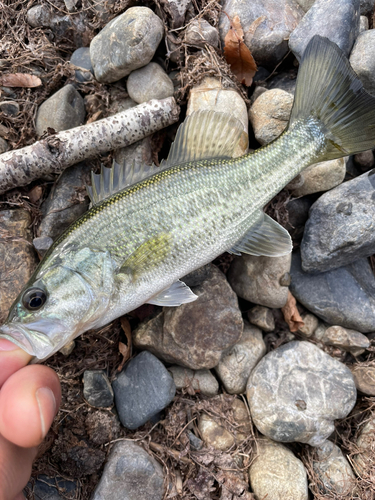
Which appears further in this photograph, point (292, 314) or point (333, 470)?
point (292, 314)

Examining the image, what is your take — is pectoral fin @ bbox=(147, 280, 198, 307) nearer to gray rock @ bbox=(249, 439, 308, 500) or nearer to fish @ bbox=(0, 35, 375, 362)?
fish @ bbox=(0, 35, 375, 362)

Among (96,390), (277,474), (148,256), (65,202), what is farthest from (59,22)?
(277,474)

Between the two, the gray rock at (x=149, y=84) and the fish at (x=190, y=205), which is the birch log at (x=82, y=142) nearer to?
the gray rock at (x=149, y=84)

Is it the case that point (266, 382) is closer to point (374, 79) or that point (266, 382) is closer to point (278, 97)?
point (278, 97)

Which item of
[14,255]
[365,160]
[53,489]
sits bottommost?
[53,489]

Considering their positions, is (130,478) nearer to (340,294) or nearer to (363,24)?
(340,294)

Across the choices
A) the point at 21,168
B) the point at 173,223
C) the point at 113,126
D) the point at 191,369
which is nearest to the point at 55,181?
the point at 21,168

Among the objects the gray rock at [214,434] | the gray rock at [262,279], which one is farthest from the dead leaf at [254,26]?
the gray rock at [214,434]
